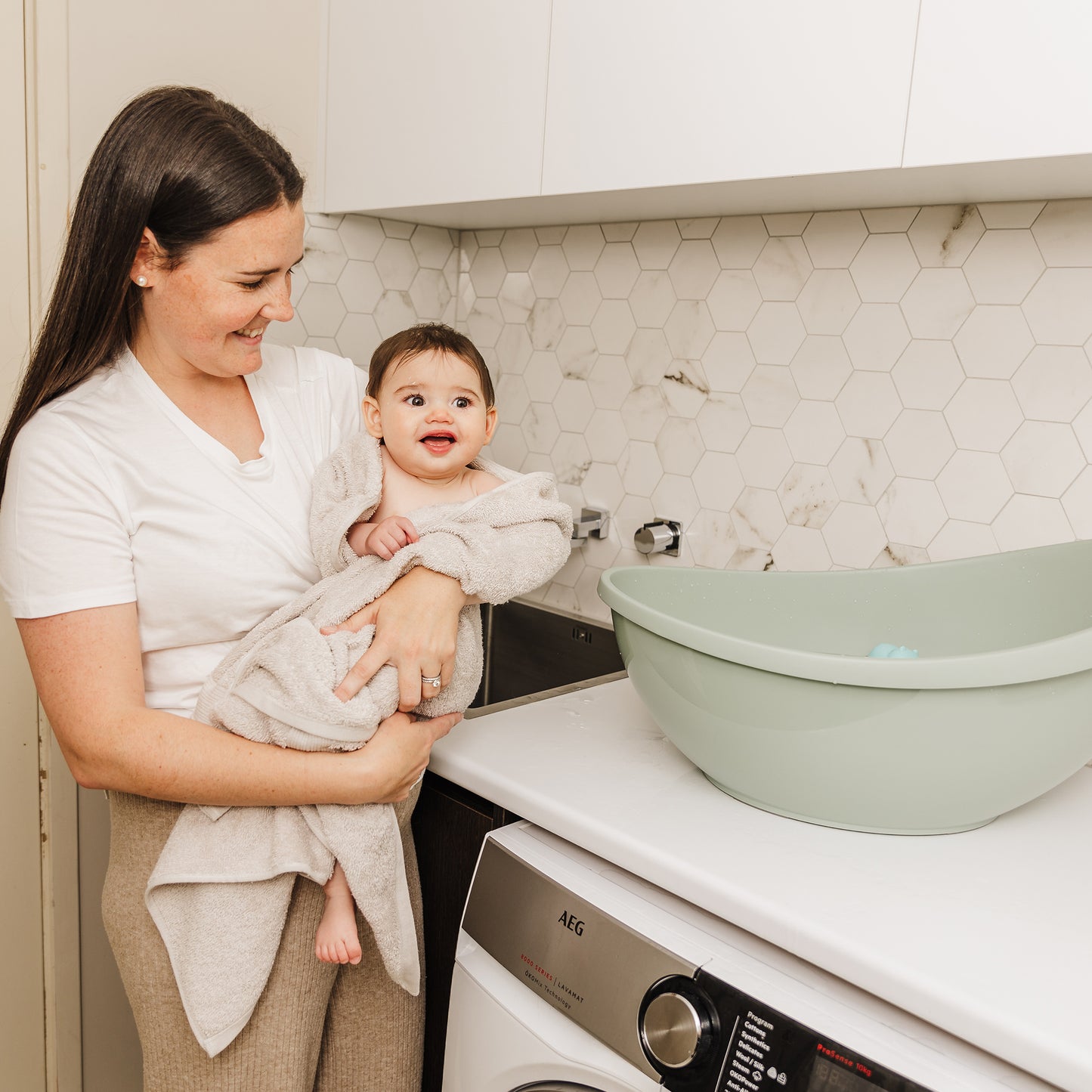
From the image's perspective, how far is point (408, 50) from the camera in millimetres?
Result: 1555

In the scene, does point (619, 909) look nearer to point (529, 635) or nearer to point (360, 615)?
point (360, 615)

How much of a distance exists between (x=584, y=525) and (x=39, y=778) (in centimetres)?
102

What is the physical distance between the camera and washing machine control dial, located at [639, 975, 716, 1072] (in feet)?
2.58

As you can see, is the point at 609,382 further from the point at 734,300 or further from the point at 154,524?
the point at 154,524

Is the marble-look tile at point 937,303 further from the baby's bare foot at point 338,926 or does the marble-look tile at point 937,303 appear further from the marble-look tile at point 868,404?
the baby's bare foot at point 338,926

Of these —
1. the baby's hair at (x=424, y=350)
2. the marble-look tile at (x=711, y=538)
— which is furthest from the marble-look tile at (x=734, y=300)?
the baby's hair at (x=424, y=350)

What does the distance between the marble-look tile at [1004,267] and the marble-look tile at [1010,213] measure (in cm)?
1

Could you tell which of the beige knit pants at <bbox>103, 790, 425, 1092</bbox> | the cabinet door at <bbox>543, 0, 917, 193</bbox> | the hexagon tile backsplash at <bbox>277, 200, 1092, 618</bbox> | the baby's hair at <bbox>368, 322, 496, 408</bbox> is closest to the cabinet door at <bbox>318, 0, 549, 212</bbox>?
the cabinet door at <bbox>543, 0, 917, 193</bbox>

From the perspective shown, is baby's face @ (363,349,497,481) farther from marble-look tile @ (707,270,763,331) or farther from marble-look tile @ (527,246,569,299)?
marble-look tile @ (527,246,569,299)

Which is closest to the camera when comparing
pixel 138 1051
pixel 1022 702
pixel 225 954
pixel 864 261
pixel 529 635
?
pixel 1022 702

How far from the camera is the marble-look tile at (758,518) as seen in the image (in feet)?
5.00

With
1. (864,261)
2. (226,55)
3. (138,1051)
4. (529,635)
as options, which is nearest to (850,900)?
(864,261)

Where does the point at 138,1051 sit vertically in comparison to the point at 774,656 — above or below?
below

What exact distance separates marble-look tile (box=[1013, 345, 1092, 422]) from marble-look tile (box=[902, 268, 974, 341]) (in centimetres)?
11
